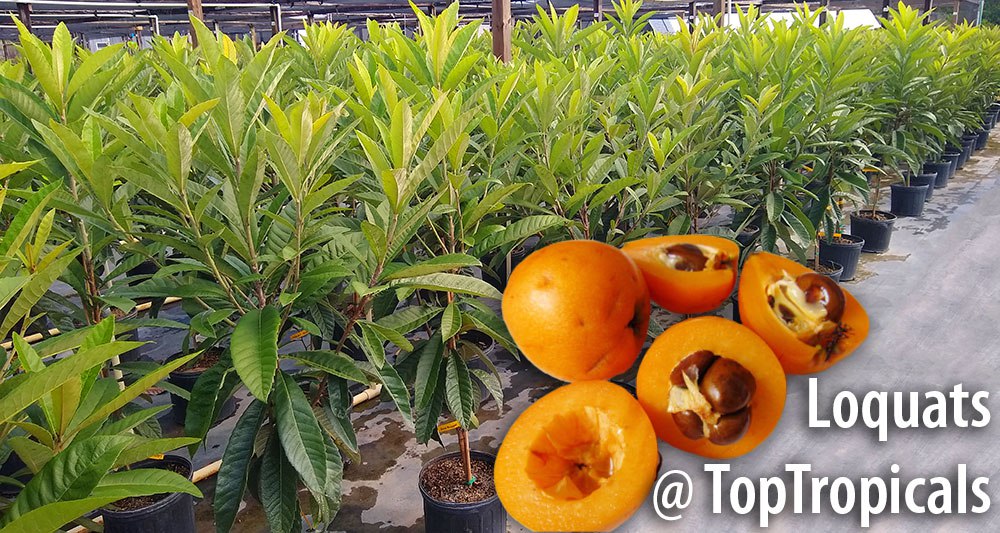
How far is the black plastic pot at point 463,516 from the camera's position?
72.4 inches

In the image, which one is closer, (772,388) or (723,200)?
(772,388)

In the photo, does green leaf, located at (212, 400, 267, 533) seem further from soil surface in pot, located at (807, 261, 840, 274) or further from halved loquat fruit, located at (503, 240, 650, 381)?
soil surface in pot, located at (807, 261, 840, 274)

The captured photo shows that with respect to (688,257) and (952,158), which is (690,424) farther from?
(952,158)

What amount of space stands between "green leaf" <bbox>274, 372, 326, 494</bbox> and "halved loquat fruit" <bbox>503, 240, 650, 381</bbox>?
1.02 m

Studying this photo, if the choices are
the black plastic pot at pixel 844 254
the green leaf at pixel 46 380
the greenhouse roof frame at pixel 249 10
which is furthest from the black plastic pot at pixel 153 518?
the greenhouse roof frame at pixel 249 10

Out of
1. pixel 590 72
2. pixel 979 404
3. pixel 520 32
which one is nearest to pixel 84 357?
pixel 979 404

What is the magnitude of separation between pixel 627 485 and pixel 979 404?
0.18m

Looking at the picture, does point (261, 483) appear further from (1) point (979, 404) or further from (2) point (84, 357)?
(1) point (979, 404)

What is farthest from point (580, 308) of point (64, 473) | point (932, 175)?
point (932, 175)

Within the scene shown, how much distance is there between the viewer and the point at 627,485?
32 centimetres

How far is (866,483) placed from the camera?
32cm

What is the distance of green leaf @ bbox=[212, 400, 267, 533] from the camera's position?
137 cm

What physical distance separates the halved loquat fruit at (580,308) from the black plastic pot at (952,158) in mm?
6990

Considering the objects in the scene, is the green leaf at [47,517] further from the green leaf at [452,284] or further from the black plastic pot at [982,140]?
the black plastic pot at [982,140]
